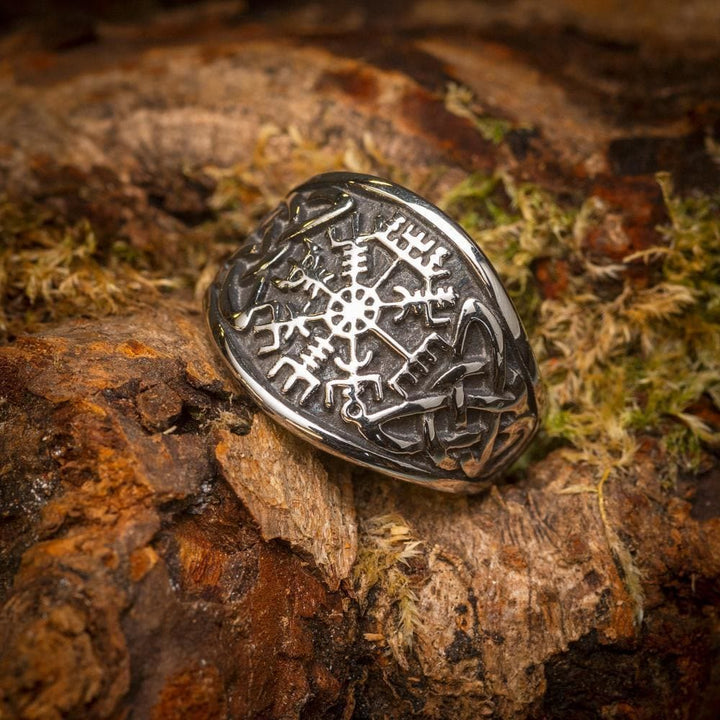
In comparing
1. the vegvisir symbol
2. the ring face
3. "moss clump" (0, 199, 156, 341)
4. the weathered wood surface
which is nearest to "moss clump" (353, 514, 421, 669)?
the weathered wood surface

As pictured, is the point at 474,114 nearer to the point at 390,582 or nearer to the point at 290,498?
the point at 290,498

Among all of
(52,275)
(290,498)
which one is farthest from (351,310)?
(52,275)

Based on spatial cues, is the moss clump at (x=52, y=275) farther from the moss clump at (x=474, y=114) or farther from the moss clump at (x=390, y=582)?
the moss clump at (x=474, y=114)

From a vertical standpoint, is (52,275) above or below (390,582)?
above

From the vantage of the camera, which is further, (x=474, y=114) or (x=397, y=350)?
(x=474, y=114)

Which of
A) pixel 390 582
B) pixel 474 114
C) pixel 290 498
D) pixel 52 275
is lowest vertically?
pixel 390 582

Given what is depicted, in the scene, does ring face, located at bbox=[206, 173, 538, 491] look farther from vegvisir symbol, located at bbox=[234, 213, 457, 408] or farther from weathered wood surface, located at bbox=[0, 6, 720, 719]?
weathered wood surface, located at bbox=[0, 6, 720, 719]
